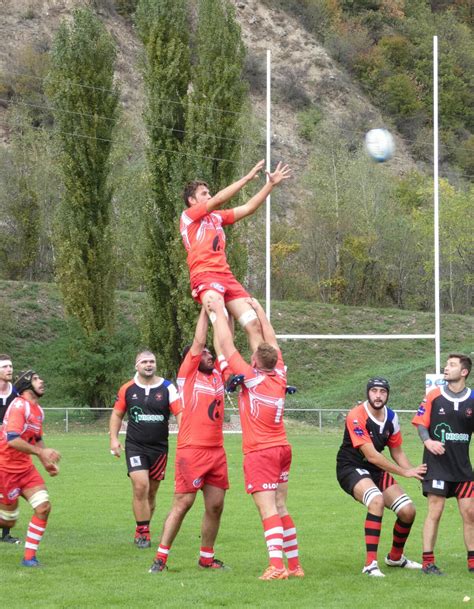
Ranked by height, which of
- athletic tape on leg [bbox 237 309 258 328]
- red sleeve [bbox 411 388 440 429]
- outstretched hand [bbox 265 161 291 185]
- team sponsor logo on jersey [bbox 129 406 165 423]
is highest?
outstretched hand [bbox 265 161 291 185]

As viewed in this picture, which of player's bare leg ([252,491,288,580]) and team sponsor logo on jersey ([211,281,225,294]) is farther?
team sponsor logo on jersey ([211,281,225,294])

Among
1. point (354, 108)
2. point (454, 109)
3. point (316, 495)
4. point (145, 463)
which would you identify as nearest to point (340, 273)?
point (354, 108)

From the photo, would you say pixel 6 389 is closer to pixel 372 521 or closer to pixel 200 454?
pixel 200 454

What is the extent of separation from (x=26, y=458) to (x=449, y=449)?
4457mm

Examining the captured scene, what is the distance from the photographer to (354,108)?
246 ft

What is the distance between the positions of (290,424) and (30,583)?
2506 centimetres

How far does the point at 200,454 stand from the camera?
10.9 m

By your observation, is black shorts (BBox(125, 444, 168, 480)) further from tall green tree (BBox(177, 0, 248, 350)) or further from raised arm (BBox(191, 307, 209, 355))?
tall green tree (BBox(177, 0, 248, 350))

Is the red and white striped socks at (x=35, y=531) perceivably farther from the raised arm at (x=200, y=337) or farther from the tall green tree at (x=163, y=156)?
the tall green tree at (x=163, y=156)

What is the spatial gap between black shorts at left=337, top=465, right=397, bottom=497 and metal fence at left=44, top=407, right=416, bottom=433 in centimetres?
2308

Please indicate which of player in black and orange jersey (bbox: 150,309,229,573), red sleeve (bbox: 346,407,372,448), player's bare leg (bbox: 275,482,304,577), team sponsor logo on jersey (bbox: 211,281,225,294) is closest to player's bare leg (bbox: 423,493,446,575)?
red sleeve (bbox: 346,407,372,448)

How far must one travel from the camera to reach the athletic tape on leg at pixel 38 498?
1139cm

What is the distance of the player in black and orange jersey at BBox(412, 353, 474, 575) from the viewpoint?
10805 millimetres

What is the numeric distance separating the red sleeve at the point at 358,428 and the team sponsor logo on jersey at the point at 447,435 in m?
0.69
